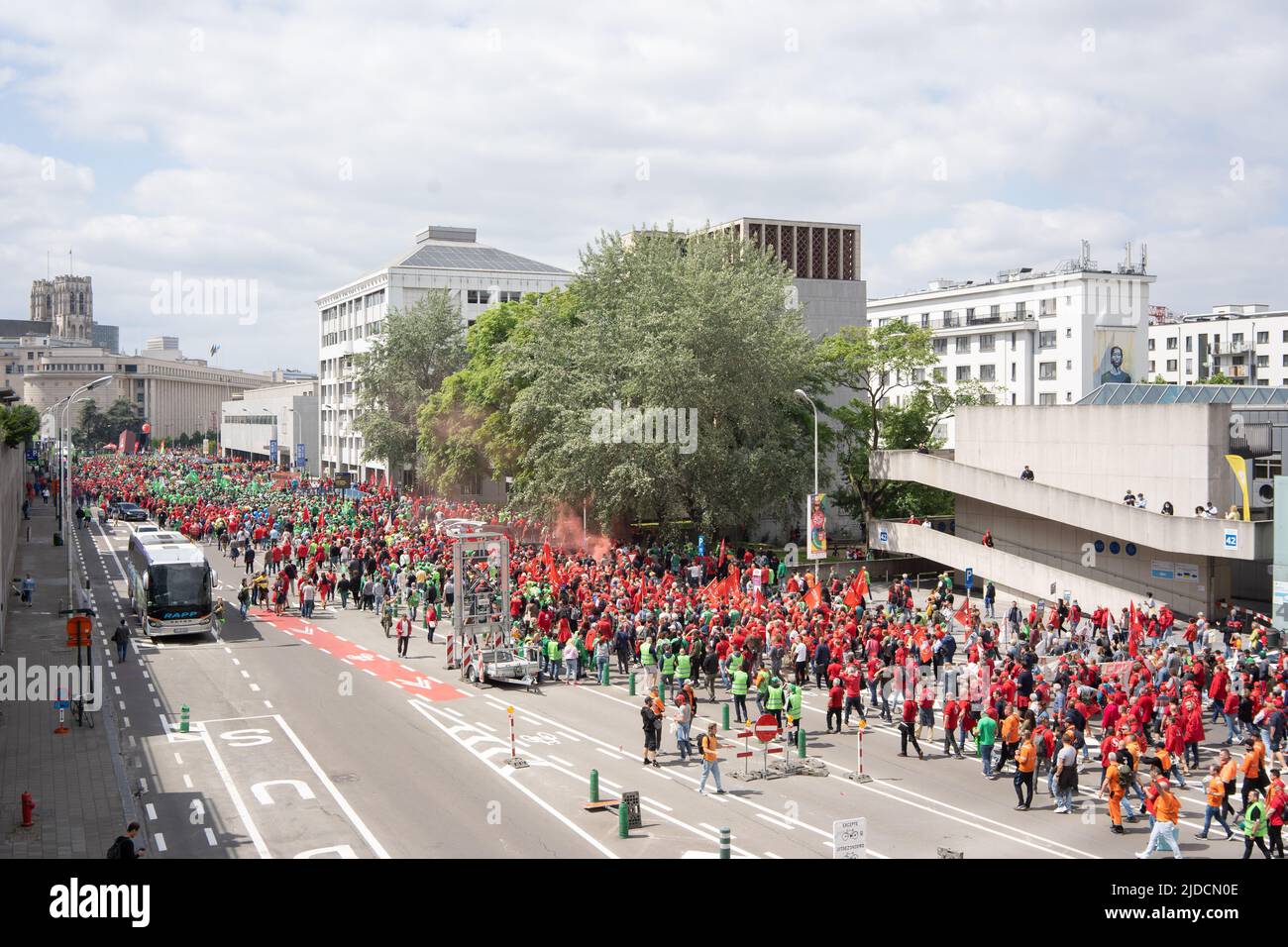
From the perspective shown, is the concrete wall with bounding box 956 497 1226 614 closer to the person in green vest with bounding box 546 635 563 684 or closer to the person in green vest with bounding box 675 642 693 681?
the person in green vest with bounding box 675 642 693 681

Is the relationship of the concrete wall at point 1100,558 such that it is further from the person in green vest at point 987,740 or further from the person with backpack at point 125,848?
the person with backpack at point 125,848

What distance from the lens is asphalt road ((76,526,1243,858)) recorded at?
655 inches

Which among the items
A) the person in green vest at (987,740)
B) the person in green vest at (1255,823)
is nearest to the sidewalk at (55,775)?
the person in green vest at (987,740)

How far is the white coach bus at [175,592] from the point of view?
33938 millimetres

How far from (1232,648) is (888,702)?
33.2ft

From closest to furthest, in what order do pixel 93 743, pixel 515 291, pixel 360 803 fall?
pixel 360 803
pixel 93 743
pixel 515 291

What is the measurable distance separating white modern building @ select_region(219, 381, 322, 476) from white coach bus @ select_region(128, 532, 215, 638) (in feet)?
207

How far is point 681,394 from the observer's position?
43906 millimetres

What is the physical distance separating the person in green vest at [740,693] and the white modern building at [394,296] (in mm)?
70588

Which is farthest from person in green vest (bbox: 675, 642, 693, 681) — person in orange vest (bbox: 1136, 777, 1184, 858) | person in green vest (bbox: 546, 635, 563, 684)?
person in orange vest (bbox: 1136, 777, 1184, 858)

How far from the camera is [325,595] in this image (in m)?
40.6

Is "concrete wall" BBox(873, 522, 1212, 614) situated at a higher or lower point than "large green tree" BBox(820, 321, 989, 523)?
lower
